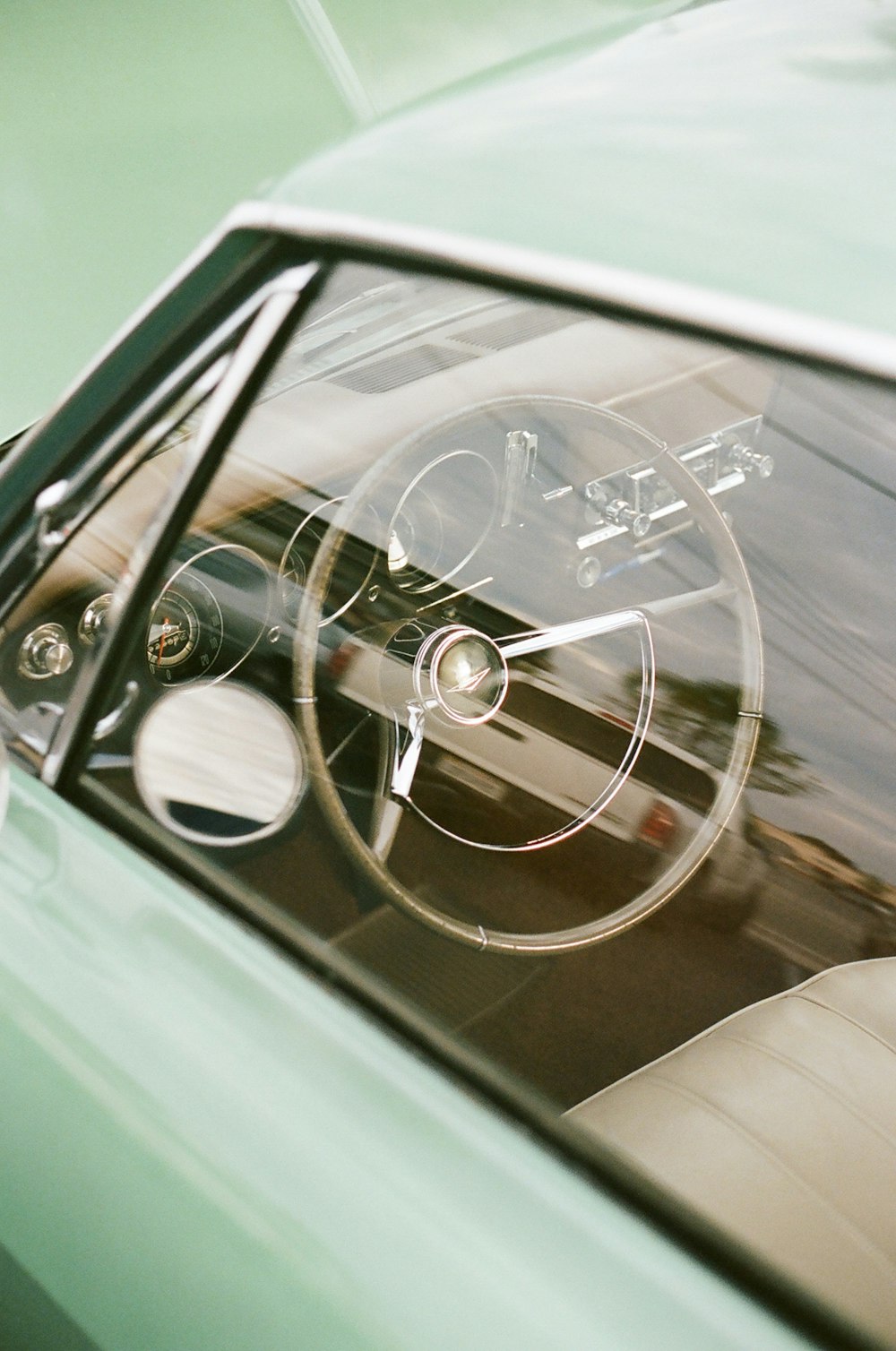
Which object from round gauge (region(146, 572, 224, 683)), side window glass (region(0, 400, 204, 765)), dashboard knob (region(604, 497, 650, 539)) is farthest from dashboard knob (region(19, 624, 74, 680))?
dashboard knob (region(604, 497, 650, 539))

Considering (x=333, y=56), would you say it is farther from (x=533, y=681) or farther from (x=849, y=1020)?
(x=849, y=1020)

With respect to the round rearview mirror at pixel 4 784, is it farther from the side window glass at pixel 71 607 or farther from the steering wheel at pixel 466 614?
the steering wheel at pixel 466 614

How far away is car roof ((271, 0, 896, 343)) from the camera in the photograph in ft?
2.58

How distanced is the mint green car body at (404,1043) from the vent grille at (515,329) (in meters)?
0.17

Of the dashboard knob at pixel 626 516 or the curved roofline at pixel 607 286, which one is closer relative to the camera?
the curved roofline at pixel 607 286

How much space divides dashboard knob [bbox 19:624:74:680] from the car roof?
1.98 ft

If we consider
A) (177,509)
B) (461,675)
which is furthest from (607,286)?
(461,675)

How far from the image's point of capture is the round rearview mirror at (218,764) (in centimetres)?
128

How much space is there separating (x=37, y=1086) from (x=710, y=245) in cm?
96

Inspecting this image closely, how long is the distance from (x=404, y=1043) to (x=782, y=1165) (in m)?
0.41

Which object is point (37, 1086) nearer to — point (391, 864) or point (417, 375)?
point (391, 864)

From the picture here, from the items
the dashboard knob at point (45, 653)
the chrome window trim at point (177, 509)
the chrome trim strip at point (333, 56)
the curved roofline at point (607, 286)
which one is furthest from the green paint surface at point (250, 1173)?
the chrome trim strip at point (333, 56)

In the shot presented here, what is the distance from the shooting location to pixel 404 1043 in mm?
1011

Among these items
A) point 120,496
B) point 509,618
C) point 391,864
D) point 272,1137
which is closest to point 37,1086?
point 272,1137
